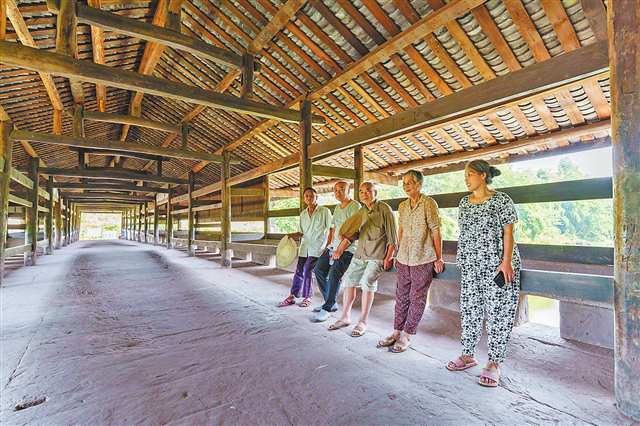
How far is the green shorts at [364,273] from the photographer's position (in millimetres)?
3053

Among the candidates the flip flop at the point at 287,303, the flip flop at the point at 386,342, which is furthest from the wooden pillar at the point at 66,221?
the flip flop at the point at 386,342

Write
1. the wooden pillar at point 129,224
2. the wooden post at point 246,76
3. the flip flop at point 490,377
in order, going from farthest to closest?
the wooden pillar at point 129,224 < the wooden post at point 246,76 < the flip flop at point 490,377

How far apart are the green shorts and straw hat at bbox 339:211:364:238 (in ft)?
0.85

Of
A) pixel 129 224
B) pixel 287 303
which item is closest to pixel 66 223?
pixel 129 224

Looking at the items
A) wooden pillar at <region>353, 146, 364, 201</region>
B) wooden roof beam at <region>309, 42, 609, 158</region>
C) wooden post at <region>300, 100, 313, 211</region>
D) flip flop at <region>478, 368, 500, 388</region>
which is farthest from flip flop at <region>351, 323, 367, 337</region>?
wooden pillar at <region>353, 146, 364, 201</region>

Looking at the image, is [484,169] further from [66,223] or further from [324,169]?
[66,223]

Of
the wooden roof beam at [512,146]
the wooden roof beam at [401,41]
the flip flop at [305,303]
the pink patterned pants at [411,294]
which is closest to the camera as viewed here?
the pink patterned pants at [411,294]

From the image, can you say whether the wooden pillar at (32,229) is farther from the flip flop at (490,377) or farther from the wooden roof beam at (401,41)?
the flip flop at (490,377)

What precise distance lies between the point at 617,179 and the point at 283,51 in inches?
177

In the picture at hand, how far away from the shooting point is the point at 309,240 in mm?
4074

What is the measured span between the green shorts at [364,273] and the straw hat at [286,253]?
3.82 feet

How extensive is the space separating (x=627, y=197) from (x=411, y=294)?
1.48 metres

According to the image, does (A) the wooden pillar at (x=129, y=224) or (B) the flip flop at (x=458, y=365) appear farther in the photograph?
(A) the wooden pillar at (x=129, y=224)

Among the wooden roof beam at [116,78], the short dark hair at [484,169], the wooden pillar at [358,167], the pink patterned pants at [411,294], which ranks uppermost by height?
the wooden roof beam at [116,78]
